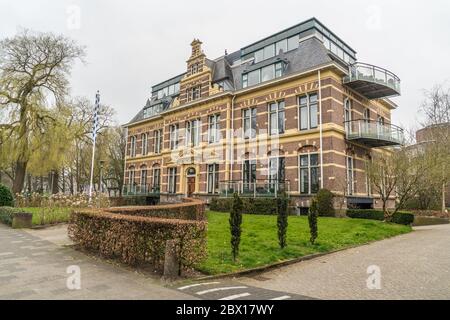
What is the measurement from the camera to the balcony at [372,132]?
846 inches

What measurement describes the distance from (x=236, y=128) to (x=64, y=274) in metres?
20.1

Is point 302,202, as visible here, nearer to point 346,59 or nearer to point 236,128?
point 236,128

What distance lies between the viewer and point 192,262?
7.26 meters

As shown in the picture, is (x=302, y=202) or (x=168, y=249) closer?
(x=168, y=249)

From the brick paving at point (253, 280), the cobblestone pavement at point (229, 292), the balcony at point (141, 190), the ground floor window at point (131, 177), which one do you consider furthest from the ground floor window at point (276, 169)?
the ground floor window at point (131, 177)

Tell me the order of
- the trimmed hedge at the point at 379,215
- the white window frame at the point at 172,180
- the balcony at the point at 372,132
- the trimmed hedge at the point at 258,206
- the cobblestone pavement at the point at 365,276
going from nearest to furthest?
the cobblestone pavement at the point at 365,276 → the trimmed hedge at the point at 379,215 → the trimmed hedge at the point at 258,206 → the balcony at the point at 372,132 → the white window frame at the point at 172,180

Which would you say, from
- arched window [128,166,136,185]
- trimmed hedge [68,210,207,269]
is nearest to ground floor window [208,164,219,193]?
arched window [128,166,136,185]

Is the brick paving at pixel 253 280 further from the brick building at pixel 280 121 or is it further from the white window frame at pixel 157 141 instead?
the white window frame at pixel 157 141

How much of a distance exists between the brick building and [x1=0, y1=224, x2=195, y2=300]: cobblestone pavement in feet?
45.6

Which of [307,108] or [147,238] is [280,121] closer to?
[307,108]

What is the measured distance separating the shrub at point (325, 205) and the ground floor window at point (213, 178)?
31.4 ft

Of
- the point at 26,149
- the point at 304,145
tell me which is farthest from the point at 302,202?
the point at 26,149

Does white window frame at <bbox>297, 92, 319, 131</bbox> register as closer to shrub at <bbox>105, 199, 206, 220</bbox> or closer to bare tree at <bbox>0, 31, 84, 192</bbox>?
shrub at <bbox>105, 199, 206, 220</bbox>

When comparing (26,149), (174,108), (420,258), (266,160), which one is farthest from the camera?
(174,108)
